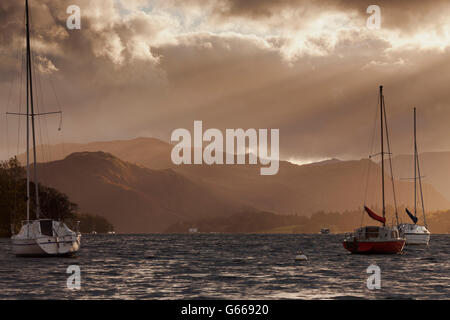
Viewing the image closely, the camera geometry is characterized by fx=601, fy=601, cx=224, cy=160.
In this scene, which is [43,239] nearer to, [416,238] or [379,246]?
[379,246]

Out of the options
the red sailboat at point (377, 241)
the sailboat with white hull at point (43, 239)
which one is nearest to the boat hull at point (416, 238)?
the red sailboat at point (377, 241)

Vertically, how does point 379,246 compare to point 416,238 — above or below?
above

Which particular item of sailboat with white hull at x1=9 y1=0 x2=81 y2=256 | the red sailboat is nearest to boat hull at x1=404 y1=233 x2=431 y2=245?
the red sailboat

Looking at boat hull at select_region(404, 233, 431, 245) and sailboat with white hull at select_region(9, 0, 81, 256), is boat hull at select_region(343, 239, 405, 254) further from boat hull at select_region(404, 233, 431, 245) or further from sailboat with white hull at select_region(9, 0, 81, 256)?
boat hull at select_region(404, 233, 431, 245)

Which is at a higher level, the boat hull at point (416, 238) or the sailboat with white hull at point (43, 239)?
the sailboat with white hull at point (43, 239)

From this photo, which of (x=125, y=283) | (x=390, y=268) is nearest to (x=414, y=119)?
(x=390, y=268)

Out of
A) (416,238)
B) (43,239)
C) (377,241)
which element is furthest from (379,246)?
(416,238)

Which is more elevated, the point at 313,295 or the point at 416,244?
the point at 313,295

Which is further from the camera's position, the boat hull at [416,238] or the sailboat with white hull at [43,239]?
the boat hull at [416,238]

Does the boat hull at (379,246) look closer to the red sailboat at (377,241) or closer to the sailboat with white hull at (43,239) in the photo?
the red sailboat at (377,241)
